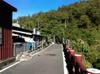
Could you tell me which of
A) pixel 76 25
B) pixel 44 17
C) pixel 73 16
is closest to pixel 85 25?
pixel 76 25

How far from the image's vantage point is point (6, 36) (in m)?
21.9

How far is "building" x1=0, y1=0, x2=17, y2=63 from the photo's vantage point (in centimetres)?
2051

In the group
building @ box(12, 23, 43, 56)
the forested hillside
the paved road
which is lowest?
the paved road

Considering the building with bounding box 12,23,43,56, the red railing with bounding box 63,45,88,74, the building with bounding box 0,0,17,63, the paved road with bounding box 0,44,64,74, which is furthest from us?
the building with bounding box 12,23,43,56

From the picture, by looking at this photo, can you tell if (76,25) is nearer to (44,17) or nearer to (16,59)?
(44,17)

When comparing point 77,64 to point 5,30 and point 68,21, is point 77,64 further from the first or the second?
point 68,21

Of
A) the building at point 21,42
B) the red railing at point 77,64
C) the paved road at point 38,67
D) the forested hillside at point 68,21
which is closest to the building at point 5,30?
the paved road at point 38,67

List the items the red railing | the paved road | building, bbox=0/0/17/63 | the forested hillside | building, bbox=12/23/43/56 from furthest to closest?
the forested hillside, building, bbox=12/23/43/56, building, bbox=0/0/17/63, the paved road, the red railing

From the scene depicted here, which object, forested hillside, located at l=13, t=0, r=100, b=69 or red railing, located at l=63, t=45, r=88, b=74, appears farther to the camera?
forested hillside, located at l=13, t=0, r=100, b=69

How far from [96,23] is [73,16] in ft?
72.6

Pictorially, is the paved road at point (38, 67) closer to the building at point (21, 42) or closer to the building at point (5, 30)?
the building at point (5, 30)

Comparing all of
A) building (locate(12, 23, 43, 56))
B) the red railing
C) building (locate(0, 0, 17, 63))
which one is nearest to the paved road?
building (locate(0, 0, 17, 63))

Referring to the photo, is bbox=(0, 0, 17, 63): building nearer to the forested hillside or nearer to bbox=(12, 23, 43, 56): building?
bbox=(12, 23, 43, 56): building

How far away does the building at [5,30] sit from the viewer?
807 inches
